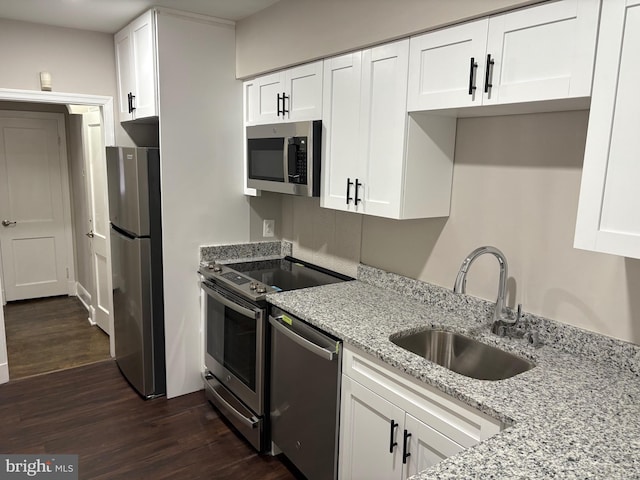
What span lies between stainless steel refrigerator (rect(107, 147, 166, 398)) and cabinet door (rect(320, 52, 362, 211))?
113cm

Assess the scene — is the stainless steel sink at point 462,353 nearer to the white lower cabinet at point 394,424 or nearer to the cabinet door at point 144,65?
the white lower cabinet at point 394,424

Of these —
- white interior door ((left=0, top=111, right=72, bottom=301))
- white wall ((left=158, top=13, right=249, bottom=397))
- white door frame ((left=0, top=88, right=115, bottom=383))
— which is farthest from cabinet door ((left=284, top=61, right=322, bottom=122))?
white interior door ((left=0, top=111, right=72, bottom=301))

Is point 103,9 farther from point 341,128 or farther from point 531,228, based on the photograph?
point 531,228

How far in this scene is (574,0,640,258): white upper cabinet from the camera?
1293 mm

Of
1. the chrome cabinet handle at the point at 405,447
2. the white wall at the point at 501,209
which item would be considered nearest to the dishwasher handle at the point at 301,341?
the chrome cabinet handle at the point at 405,447

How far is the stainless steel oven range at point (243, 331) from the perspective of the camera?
8.32 feet

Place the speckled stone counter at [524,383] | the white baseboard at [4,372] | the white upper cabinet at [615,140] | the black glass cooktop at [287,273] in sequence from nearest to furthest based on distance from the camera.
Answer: the speckled stone counter at [524,383]
the white upper cabinet at [615,140]
the black glass cooktop at [287,273]
the white baseboard at [4,372]

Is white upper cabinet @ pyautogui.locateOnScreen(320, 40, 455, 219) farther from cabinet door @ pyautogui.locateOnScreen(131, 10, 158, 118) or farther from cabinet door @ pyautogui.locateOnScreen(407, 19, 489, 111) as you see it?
cabinet door @ pyautogui.locateOnScreen(131, 10, 158, 118)

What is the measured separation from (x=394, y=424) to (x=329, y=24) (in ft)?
6.00

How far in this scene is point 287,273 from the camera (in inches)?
120

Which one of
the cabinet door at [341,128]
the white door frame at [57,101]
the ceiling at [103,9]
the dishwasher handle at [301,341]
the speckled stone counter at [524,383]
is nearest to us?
the speckled stone counter at [524,383]

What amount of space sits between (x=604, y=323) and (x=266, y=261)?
2125mm

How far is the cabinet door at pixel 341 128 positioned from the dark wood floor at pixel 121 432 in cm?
148

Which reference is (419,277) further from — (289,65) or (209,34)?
(209,34)
